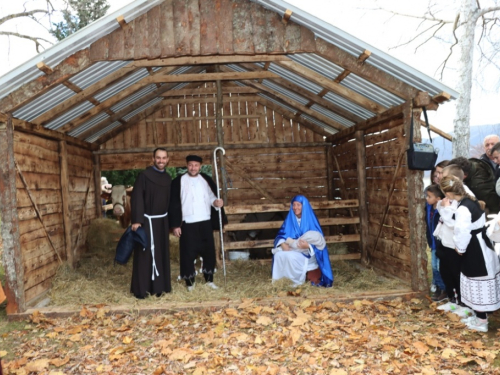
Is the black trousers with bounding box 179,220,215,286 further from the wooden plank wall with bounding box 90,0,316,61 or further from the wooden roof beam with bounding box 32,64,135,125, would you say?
the wooden plank wall with bounding box 90,0,316,61

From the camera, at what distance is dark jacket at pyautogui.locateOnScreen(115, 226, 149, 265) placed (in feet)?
20.5

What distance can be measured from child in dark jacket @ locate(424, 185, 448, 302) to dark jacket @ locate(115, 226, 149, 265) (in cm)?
379

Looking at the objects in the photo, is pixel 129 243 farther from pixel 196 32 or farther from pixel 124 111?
pixel 124 111

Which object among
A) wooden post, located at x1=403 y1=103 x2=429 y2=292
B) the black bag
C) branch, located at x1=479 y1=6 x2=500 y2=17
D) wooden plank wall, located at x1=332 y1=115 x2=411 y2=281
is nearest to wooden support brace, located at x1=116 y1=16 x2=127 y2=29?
wooden post, located at x1=403 y1=103 x2=429 y2=292

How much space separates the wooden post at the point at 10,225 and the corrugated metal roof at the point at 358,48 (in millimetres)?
3576

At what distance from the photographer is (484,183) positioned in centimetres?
554

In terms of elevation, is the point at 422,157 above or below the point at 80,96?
below

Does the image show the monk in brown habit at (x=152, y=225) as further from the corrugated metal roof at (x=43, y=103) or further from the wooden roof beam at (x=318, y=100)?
the wooden roof beam at (x=318, y=100)

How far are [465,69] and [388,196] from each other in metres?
4.40

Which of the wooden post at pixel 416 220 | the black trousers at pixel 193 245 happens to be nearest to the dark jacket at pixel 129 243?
the black trousers at pixel 193 245

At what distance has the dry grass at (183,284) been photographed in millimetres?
6270

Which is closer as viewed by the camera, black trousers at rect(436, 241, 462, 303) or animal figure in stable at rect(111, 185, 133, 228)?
black trousers at rect(436, 241, 462, 303)

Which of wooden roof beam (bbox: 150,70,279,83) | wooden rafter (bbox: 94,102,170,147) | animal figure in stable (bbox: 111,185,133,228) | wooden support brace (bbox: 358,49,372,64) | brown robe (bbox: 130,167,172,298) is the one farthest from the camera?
animal figure in stable (bbox: 111,185,133,228)

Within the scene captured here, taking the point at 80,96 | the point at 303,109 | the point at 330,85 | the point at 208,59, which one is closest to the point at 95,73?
the point at 80,96
